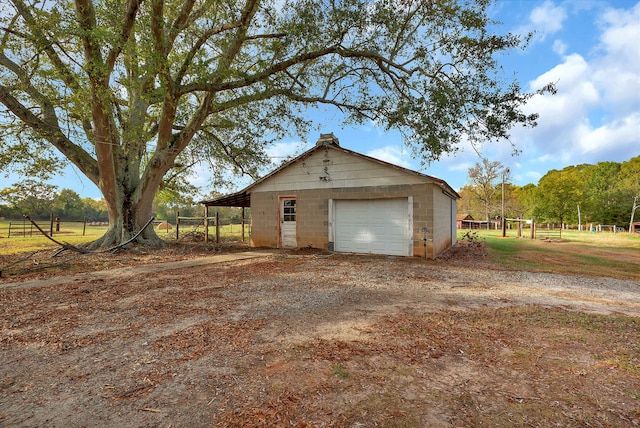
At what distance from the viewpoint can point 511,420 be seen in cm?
219

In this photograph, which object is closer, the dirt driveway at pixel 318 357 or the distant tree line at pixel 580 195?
the dirt driveway at pixel 318 357

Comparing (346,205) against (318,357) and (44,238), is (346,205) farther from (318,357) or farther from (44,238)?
(44,238)

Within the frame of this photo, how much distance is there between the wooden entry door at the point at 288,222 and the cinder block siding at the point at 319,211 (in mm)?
223

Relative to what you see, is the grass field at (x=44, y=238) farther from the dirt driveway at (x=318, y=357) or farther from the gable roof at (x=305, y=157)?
the dirt driveway at (x=318, y=357)

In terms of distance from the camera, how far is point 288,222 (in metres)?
13.4

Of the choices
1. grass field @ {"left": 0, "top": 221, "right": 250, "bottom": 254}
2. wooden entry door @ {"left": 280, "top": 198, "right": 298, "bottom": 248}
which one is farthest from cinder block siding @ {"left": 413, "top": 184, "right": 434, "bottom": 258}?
grass field @ {"left": 0, "top": 221, "right": 250, "bottom": 254}

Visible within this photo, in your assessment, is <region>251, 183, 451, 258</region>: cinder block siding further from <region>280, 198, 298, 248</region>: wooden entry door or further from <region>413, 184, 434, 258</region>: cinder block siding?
<region>280, 198, 298, 248</region>: wooden entry door

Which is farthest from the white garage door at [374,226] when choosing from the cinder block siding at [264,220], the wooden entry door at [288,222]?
the cinder block siding at [264,220]

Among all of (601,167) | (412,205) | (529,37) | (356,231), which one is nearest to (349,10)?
(529,37)

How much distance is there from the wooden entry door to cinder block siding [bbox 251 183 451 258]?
0.22 metres

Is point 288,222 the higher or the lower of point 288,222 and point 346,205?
the lower

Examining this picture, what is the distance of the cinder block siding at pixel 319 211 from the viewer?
1067 cm

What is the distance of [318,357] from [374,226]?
884cm


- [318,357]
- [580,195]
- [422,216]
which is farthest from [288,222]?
[580,195]
